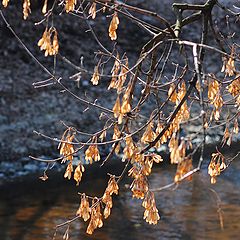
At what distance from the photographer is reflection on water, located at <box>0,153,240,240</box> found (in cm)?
912

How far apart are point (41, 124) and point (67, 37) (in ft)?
11.9

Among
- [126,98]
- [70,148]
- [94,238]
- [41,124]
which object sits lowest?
[94,238]

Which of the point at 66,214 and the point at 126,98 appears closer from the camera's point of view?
the point at 126,98

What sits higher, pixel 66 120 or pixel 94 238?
pixel 66 120

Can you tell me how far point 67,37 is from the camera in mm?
16469

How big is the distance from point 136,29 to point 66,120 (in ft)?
14.9

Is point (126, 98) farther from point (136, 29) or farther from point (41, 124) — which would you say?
point (136, 29)

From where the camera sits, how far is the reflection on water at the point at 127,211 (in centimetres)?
912

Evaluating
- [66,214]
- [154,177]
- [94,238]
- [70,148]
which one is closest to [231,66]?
[70,148]

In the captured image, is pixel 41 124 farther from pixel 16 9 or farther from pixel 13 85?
pixel 16 9

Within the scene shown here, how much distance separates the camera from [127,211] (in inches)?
387

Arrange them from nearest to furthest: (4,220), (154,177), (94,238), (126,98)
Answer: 1. (126,98)
2. (94,238)
3. (4,220)
4. (154,177)

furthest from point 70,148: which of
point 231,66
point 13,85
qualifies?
point 13,85

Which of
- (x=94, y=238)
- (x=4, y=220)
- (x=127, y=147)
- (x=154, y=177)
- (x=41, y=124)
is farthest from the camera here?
(x=41, y=124)
